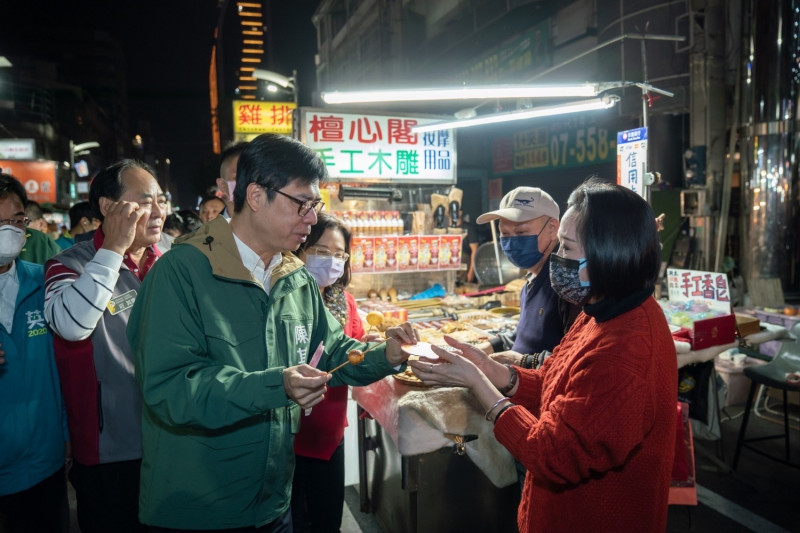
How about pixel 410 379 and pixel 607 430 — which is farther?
pixel 410 379

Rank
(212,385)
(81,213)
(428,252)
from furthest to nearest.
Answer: (81,213) → (428,252) → (212,385)

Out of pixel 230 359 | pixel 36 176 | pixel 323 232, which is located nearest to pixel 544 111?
pixel 323 232

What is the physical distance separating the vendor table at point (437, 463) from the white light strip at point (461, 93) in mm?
2667

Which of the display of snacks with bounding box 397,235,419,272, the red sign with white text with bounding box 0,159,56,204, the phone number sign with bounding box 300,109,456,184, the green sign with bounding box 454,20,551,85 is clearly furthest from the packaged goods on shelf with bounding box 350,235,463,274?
the red sign with white text with bounding box 0,159,56,204

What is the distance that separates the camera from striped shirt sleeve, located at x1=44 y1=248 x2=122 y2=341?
227cm

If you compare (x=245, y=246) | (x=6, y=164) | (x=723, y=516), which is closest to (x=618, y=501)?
(x=245, y=246)

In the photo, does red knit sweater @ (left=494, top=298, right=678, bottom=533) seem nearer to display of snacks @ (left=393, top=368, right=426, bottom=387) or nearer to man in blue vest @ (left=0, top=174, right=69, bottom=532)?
display of snacks @ (left=393, top=368, right=426, bottom=387)

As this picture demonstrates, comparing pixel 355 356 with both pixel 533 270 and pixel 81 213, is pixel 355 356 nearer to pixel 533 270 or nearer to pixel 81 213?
pixel 533 270

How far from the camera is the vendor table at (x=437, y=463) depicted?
3.13 metres

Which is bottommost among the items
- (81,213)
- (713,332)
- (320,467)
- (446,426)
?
(320,467)

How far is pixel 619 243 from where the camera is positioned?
68.7 inches

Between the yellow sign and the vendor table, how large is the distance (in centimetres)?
1347

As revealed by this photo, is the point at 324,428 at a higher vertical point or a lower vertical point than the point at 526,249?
lower

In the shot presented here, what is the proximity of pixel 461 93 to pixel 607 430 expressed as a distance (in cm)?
373
